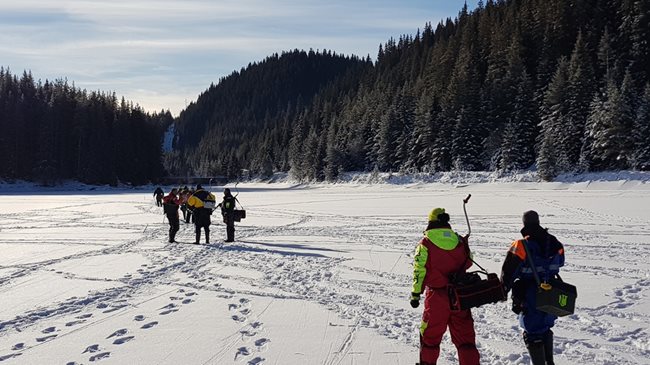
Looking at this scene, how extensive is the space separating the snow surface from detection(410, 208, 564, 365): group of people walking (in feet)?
2.42

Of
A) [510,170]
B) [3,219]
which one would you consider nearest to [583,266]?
[3,219]

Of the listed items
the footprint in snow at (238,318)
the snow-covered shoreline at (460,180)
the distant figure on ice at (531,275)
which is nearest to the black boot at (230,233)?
the footprint in snow at (238,318)

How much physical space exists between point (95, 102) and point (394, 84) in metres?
54.4

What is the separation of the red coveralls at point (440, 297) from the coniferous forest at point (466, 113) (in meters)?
41.2

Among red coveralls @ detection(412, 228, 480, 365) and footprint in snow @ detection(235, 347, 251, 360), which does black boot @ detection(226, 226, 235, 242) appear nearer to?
footprint in snow @ detection(235, 347, 251, 360)

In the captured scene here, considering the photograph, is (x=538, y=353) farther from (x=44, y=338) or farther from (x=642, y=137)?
(x=642, y=137)

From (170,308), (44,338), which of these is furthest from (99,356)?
(170,308)

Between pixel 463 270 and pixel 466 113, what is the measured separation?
56.5 m

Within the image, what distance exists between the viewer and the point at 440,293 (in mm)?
5273

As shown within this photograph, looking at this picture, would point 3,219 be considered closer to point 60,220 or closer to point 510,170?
point 60,220

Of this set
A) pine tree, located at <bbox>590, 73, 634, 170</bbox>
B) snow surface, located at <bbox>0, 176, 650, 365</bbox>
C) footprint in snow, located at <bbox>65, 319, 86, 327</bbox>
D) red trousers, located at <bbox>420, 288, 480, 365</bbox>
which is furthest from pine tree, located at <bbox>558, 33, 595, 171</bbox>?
footprint in snow, located at <bbox>65, 319, 86, 327</bbox>

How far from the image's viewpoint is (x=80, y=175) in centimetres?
8062

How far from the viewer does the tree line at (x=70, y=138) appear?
3061 inches

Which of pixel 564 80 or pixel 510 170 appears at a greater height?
pixel 564 80
